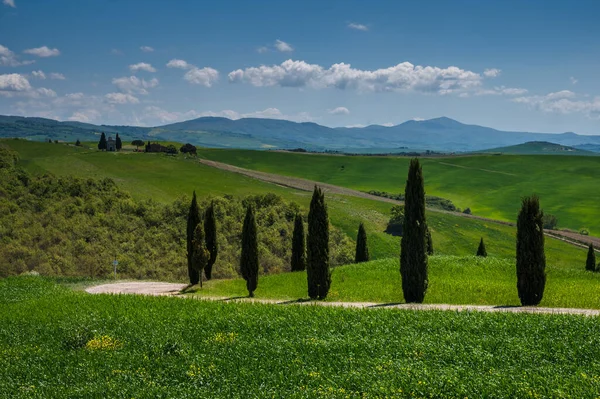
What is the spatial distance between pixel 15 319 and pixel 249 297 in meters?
15.4

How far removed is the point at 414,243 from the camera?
31.4 m

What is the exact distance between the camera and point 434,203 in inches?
5221

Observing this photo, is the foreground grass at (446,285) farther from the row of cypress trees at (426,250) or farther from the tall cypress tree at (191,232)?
the tall cypress tree at (191,232)

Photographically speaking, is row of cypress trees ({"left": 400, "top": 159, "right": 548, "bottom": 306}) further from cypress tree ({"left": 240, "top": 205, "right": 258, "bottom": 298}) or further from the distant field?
the distant field

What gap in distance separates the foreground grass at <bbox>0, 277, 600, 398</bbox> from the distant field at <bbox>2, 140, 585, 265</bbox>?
5030 cm

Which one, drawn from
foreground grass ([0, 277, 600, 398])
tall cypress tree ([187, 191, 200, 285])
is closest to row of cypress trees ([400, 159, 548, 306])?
foreground grass ([0, 277, 600, 398])

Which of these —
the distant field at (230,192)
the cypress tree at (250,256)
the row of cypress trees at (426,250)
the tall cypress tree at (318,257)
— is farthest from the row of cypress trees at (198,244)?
the distant field at (230,192)

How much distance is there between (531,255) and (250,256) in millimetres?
19451

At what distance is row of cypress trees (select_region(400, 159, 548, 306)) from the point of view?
97.1 feet

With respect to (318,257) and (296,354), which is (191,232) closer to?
(318,257)

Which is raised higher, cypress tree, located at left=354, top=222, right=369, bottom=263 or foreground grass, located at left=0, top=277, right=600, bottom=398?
foreground grass, located at left=0, top=277, right=600, bottom=398

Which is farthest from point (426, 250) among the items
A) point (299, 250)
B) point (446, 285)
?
point (299, 250)

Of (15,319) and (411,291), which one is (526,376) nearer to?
(411,291)

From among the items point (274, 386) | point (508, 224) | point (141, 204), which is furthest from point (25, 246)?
point (508, 224)
